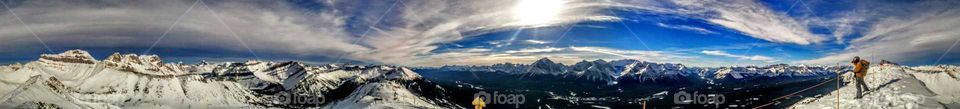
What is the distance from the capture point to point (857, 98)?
27.7m

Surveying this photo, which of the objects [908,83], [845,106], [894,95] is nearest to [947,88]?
[908,83]

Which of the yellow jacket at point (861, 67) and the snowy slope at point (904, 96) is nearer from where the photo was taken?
the snowy slope at point (904, 96)

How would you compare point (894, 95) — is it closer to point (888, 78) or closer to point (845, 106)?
point (845, 106)

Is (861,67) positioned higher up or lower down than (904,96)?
higher up

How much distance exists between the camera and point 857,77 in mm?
27406

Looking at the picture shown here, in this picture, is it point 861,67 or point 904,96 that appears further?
point 861,67

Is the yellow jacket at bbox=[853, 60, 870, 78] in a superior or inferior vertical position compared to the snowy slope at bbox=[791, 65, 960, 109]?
superior

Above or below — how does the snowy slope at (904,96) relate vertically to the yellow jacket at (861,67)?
below

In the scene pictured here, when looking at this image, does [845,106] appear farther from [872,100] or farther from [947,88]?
[947,88]

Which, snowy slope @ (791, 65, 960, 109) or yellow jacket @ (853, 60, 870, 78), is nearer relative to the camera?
snowy slope @ (791, 65, 960, 109)

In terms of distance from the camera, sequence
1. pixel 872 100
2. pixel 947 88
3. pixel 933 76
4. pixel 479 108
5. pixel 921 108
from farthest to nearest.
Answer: pixel 933 76
pixel 947 88
pixel 872 100
pixel 921 108
pixel 479 108

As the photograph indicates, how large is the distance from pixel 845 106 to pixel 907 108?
2846 millimetres

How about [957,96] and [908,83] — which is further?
[908,83]

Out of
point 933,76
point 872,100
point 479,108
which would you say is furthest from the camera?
point 933,76
